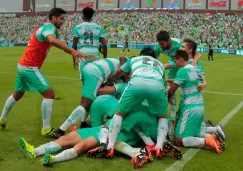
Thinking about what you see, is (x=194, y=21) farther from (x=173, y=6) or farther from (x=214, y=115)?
(x=214, y=115)

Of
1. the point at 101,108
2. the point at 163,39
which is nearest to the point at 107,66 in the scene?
the point at 101,108

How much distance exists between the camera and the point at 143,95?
17.2ft

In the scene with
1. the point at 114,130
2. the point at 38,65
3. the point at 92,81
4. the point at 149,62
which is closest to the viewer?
the point at 114,130

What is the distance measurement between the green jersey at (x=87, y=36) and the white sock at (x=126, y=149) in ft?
9.84

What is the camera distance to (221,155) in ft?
18.6

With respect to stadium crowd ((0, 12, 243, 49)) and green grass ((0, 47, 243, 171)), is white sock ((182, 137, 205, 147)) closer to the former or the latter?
green grass ((0, 47, 243, 171))

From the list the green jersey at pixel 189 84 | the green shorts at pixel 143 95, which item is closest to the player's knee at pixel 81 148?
the green shorts at pixel 143 95

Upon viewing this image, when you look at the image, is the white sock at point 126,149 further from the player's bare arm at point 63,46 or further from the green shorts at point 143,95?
the player's bare arm at point 63,46

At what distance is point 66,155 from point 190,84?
2.46m

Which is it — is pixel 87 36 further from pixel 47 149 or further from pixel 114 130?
pixel 47 149

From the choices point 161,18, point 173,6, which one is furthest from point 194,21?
point 173,6

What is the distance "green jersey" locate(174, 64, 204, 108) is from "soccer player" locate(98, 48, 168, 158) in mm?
568

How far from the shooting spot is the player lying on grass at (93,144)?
16.5 ft

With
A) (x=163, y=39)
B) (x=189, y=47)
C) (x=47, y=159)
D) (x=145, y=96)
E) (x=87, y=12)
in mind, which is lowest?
(x=47, y=159)
